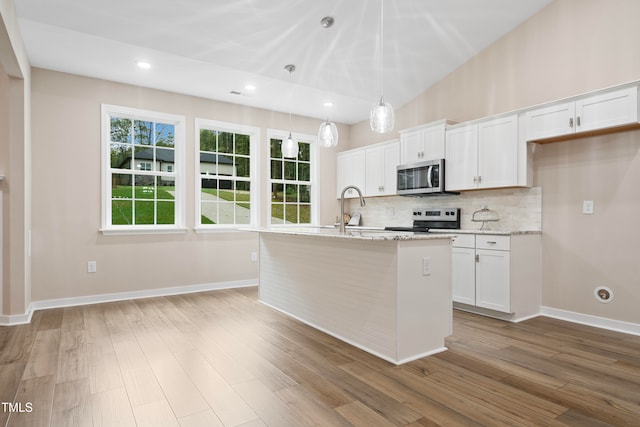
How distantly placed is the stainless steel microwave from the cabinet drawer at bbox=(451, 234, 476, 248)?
2.50 ft

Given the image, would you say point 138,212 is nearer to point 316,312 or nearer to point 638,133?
point 316,312

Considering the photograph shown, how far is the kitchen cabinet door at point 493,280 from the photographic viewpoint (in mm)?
3613

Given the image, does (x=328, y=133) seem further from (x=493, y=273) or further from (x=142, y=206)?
(x=142, y=206)

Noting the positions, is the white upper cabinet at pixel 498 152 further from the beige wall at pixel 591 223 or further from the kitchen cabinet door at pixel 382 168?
the kitchen cabinet door at pixel 382 168

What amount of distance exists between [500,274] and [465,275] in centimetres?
40

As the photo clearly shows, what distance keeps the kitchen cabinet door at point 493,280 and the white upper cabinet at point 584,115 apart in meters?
1.22

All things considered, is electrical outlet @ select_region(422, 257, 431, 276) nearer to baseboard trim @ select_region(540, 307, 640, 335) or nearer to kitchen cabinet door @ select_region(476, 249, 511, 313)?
kitchen cabinet door @ select_region(476, 249, 511, 313)

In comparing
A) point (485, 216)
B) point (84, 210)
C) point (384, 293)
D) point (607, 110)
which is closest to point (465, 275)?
point (485, 216)

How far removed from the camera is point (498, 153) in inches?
158

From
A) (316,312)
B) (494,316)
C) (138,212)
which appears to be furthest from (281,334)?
(138,212)

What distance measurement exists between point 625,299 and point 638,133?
1.44 m

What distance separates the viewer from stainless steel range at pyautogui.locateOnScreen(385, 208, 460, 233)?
15.6ft

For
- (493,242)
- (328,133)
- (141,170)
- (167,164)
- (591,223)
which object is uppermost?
(328,133)

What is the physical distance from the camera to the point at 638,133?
10.6 feet
